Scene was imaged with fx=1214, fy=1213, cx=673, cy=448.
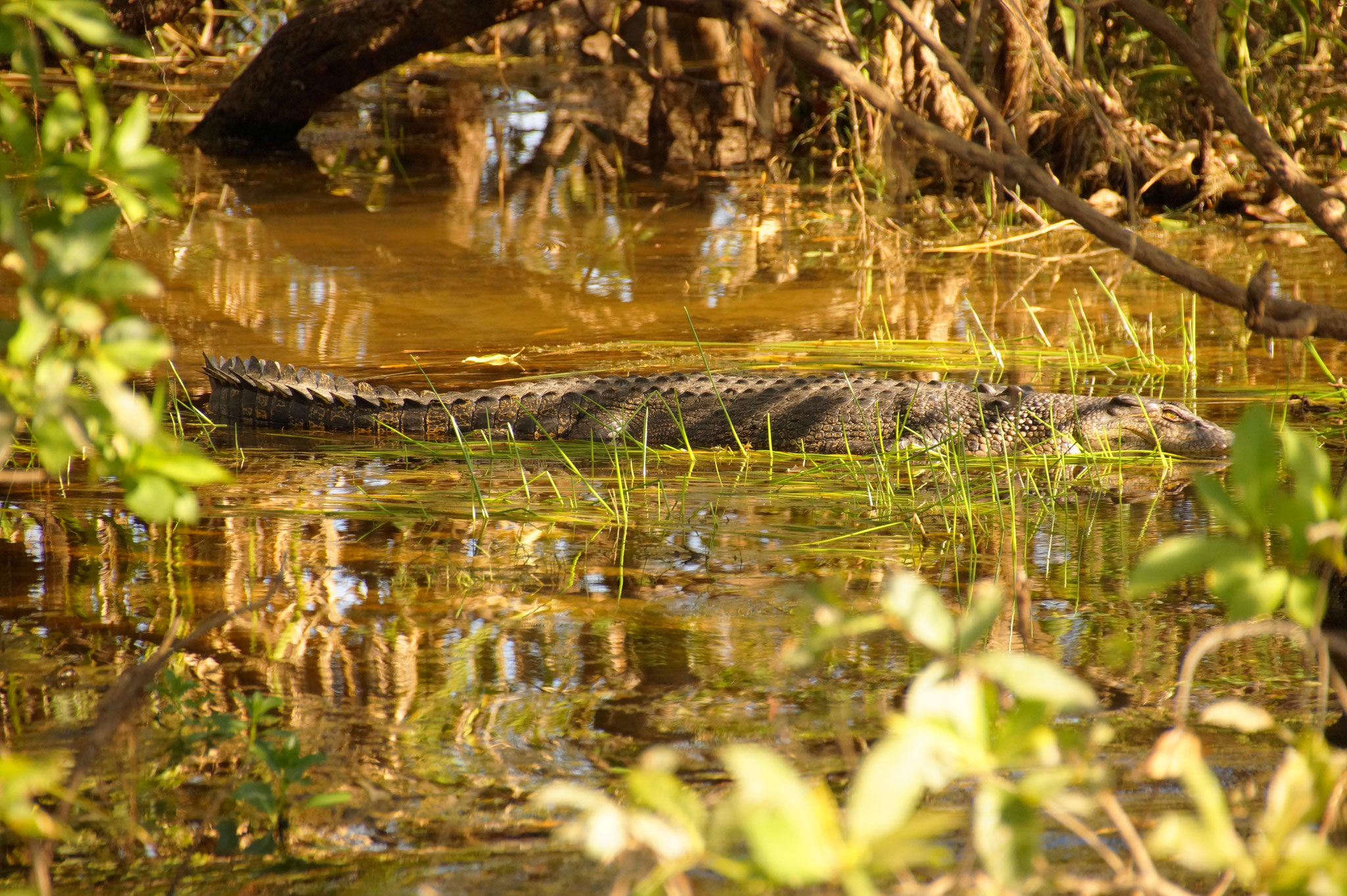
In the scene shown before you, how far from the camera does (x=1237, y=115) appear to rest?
1.97 meters

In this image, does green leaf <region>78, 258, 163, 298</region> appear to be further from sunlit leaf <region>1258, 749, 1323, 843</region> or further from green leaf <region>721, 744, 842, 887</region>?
sunlit leaf <region>1258, 749, 1323, 843</region>

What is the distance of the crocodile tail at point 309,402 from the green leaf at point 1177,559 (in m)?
3.38

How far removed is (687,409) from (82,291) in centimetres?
325

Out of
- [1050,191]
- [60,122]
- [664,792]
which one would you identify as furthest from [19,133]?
[1050,191]

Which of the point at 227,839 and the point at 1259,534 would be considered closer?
the point at 1259,534

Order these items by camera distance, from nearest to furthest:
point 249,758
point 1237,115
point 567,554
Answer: point 249,758
point 1237,115
point 567,554

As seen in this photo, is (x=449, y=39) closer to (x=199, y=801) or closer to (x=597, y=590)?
(x=597, y=590)

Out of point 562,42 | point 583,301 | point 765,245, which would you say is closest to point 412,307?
point 583,301

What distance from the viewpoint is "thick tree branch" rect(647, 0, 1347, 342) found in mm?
1769

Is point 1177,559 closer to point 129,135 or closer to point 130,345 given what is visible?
point 130,345

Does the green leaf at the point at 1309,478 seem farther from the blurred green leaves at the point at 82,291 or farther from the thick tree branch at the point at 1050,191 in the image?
the blurred green leaves at the point at 82,291

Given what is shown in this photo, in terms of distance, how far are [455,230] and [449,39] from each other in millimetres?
1943

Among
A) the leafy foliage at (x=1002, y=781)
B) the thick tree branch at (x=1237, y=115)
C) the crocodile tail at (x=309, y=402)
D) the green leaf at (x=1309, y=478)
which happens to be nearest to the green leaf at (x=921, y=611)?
the leafy foliage at (x=1002, y=781)

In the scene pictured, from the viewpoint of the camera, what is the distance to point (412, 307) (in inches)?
229
